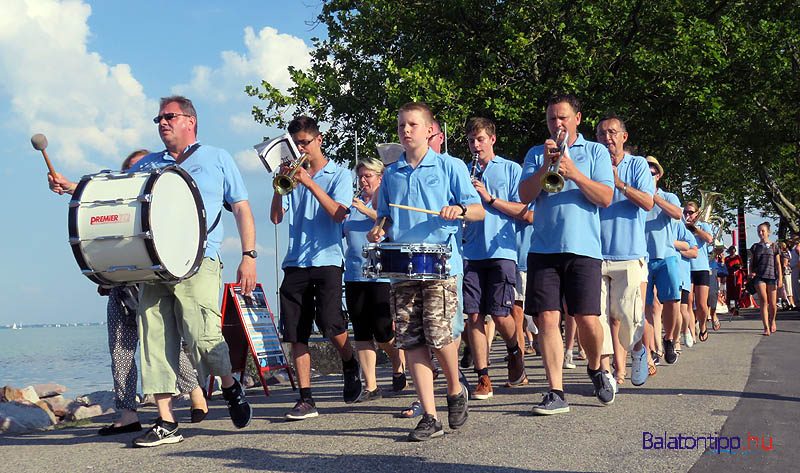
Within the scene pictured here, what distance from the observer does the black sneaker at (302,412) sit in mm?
7062

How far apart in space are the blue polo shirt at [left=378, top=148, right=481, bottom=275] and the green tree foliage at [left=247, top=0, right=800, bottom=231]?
13761 mm

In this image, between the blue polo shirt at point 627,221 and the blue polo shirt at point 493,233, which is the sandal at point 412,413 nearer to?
the blue polo shirt at point 493,233

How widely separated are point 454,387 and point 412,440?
501 mm

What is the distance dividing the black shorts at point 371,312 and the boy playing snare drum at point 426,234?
6.07 ft

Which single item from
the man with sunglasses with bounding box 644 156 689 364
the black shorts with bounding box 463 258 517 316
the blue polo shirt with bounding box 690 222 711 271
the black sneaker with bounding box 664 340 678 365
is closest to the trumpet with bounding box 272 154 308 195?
the black shorts with bounding box 463 258 517 316

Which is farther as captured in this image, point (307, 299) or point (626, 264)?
point (626, 264)

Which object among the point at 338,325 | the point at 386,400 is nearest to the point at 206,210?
the point at 338,325

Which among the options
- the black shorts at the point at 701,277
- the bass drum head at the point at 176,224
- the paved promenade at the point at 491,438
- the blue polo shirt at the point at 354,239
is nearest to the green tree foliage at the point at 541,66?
the black shorts at the point at 701,277

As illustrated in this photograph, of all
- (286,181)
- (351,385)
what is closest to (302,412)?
(351,385)

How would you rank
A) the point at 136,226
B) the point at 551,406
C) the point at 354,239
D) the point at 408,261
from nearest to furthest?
the point at 408,261 → the point at 136,226 → the point at 551,406 → the point at 354,239

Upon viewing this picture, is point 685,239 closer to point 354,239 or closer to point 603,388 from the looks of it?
point 354,239

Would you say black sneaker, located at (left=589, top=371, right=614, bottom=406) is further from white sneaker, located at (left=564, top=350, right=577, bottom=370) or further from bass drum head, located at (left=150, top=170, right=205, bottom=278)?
white sneaker, located at (left=564, top=350, right=577, bottom=370)

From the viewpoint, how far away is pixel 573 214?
674 centimetres

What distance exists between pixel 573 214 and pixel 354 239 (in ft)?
7.77
